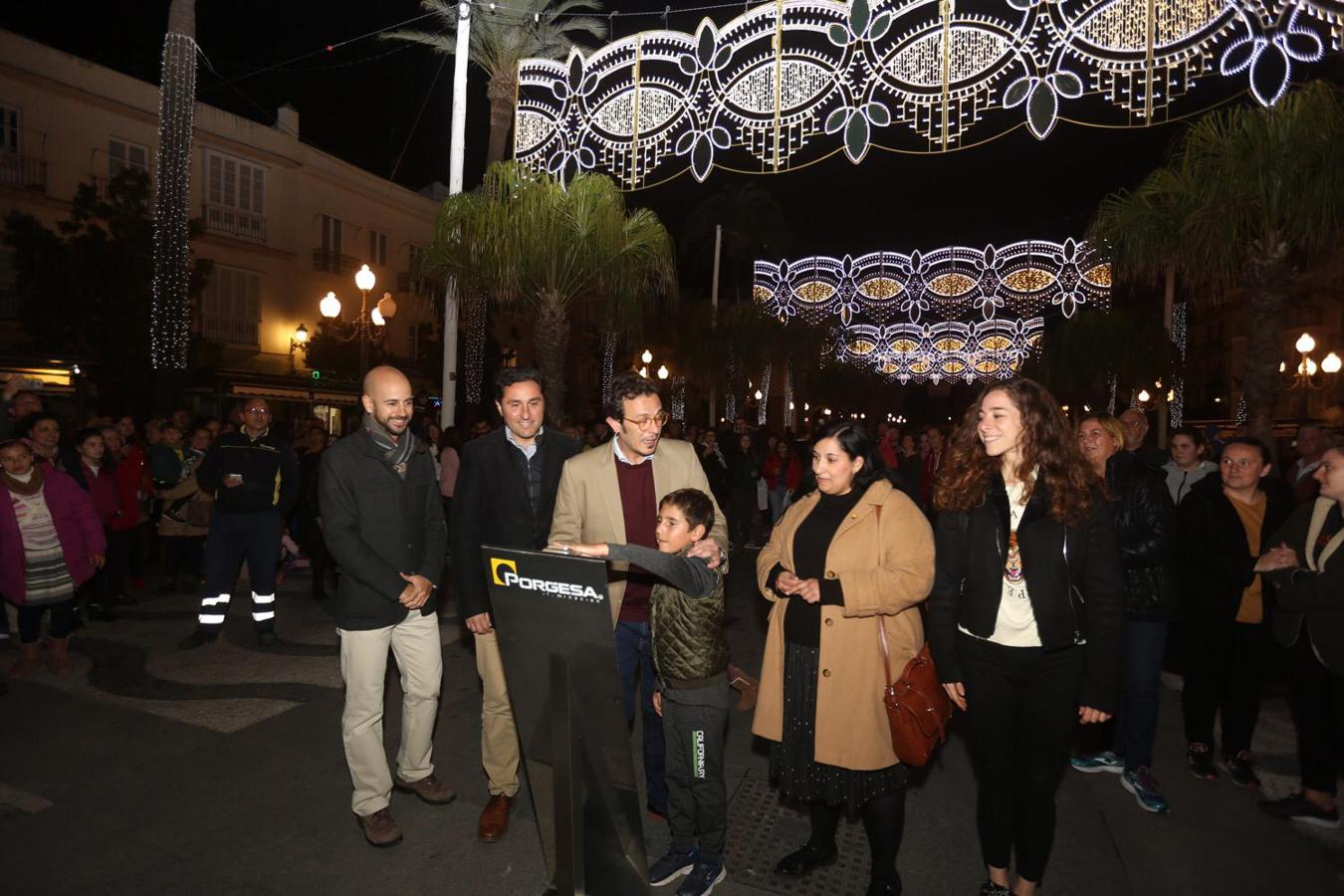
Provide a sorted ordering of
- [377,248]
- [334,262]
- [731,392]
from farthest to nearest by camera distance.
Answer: [377,248] → [731,392] → [334,262]

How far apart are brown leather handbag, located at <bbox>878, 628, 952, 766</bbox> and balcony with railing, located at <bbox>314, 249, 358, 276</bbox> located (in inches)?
1146

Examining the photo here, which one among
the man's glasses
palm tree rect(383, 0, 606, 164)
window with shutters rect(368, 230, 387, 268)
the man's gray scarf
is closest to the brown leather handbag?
the man's glasses

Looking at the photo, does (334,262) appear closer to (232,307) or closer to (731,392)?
(232,307)

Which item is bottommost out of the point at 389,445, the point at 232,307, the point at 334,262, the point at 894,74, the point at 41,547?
the point at 41,547

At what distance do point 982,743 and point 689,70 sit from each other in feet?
26.1

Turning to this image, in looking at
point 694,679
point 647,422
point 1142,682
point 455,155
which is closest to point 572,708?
point 694,679

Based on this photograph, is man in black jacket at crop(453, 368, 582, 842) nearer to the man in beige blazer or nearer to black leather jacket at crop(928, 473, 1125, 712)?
the man in beige blazer

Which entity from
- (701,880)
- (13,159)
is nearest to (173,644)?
(701,880)

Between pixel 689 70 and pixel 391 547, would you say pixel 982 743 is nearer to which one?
pixel 391 547

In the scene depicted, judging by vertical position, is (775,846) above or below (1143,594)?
below

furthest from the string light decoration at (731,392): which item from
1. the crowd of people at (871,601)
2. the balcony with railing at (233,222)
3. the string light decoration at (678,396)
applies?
the crowd of people at (871,601)

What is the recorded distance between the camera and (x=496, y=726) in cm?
387

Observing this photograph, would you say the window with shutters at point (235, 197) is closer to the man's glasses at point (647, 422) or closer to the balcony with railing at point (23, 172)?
the balcony with railing at point (23, 172)

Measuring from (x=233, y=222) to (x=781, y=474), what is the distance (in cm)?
2087
